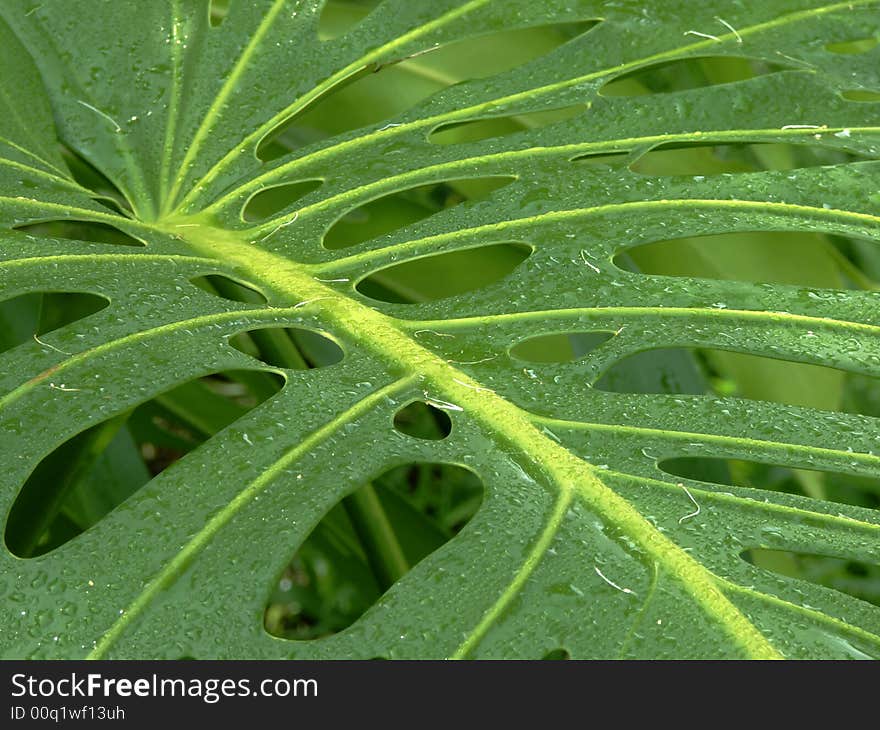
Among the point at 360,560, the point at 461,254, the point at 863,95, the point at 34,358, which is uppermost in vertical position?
the point at 34,358

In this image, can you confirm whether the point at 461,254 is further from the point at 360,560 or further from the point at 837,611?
the point at 837,611

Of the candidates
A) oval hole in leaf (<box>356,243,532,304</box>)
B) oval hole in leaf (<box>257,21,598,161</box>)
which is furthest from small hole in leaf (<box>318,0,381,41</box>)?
oval hole in leaf (<box>356,243,532,304</box>)

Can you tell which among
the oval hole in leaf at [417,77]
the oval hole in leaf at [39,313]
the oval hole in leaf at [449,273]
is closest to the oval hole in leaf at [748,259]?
the oval hole in leaf at [449,273]

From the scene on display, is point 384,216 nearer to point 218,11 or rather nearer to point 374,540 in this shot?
point 218,11

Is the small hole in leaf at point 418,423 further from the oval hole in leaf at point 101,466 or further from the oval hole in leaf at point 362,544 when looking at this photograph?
the oval hole in leaf at point 101,466

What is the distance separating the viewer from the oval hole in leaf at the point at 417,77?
120 centimetres

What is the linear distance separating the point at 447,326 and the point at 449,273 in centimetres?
54

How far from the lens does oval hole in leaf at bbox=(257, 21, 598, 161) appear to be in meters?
1.20

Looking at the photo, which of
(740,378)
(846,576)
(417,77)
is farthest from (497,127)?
(846,576)

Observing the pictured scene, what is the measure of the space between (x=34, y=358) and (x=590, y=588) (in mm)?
320

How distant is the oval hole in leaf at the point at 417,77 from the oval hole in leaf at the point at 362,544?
0.38 meters

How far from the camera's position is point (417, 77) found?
47.8 inches
